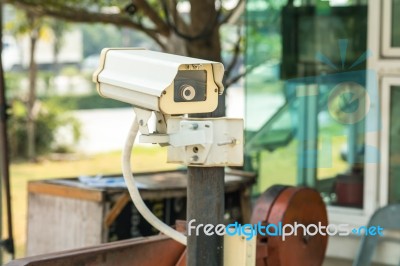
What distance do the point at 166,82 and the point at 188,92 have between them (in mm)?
71

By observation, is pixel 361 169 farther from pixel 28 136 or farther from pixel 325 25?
pixel 28 136

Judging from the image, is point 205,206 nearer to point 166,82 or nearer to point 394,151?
point 166,82

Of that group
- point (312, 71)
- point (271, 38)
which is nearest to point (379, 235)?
point (312, 71)

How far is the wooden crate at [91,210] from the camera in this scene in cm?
390

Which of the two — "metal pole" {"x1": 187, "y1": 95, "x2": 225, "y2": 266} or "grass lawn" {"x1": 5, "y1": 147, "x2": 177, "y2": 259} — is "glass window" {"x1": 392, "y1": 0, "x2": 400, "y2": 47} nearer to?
"metal pole" {"x1": 187, "y1": 95, "x2": 225, "y2": 266}

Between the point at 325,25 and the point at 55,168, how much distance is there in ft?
32.0

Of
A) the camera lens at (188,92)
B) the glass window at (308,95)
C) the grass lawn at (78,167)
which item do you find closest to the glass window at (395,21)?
the glass window at (308,95)

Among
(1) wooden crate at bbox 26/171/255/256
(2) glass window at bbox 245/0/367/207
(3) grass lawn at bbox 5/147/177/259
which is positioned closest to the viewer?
(1) wooden crate at bbox 26/171/255/256

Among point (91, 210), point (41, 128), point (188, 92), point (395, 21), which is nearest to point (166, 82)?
point (188, 92)

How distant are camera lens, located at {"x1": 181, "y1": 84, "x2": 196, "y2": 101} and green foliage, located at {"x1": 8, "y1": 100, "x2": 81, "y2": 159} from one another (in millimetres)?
12647

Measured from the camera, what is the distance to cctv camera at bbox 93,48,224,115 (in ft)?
6.62

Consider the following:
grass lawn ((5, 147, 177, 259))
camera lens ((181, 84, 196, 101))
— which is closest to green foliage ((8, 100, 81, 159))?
grass lawn ((5, 147, 177, 259))

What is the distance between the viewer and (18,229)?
927 centimetres

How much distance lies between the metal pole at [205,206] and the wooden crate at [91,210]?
5.79ft
